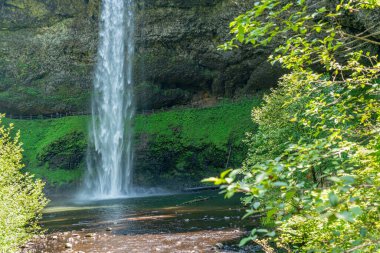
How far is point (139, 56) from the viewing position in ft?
163

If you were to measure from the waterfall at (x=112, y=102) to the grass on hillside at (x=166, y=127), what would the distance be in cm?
171

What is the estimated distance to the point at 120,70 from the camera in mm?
47969

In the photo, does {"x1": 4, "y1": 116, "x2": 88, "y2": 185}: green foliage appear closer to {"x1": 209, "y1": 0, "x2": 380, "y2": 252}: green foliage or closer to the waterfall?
the waterfall

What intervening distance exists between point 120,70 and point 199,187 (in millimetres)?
18525

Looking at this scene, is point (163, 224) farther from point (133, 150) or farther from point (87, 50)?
point (87, 50)

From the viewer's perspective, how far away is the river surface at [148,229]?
15398 mm

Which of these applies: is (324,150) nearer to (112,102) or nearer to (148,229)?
(148,229)

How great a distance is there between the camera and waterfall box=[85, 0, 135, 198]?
143 ft

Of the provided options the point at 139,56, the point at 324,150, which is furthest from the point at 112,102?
the point at 324,150

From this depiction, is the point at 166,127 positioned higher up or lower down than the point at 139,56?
lower down

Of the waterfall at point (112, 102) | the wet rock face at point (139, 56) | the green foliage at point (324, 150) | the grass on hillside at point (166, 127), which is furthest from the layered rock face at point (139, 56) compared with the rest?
the green foliage at point (324, 150)

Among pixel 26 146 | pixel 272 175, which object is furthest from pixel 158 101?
pixel 272 175

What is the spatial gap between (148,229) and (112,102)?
30225 millimetres

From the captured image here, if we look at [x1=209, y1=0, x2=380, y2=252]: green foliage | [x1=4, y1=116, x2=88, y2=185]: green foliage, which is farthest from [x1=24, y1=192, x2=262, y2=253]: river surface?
[x1=4, y1=116, x2=88, y2=185]: green foliage
